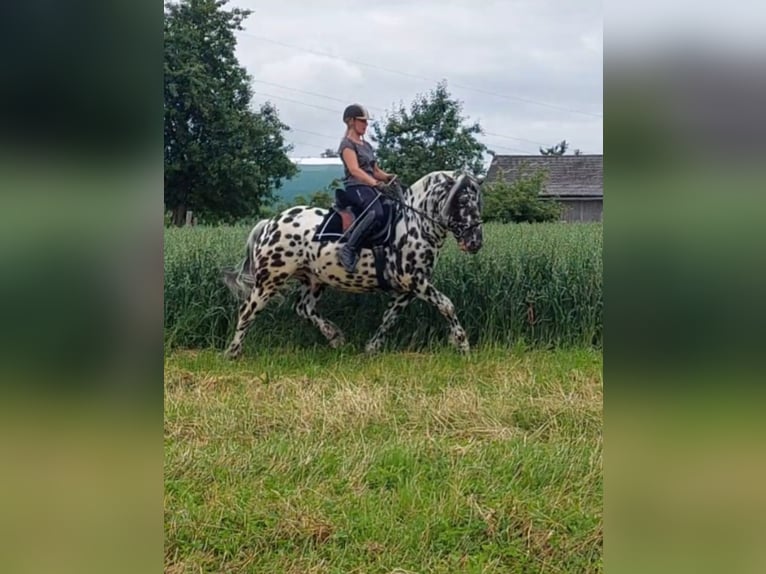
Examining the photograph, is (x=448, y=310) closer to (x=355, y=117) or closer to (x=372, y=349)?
(x=372, y=349)

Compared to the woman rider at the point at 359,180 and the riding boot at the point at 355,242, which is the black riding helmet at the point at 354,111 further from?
the riding boot at the point at 355,242

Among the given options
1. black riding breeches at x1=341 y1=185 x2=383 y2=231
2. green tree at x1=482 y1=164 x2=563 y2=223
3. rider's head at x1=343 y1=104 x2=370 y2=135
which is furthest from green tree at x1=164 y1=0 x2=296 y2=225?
green tree at x1=482 y1=164 x2=563 y2=223

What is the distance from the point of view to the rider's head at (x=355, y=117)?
4148 mm

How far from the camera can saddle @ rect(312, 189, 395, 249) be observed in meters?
4.47

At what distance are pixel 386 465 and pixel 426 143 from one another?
224 centimetres

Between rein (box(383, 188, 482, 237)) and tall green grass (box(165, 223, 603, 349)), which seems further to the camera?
tall green grass (box(165, 223, 603, 349))

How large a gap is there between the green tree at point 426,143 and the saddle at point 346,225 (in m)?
0.29

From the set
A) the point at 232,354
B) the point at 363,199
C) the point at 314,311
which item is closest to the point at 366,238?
the point at 363,199

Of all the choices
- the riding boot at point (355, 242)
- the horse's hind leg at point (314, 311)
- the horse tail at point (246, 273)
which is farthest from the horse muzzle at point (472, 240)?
the horse tail at point (246, 273)

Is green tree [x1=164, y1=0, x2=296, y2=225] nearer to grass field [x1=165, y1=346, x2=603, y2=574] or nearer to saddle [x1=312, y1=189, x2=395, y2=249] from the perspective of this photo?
Result: saddle [x1=312, y1=189, x2=395, y2=249]

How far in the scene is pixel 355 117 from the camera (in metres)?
4.16

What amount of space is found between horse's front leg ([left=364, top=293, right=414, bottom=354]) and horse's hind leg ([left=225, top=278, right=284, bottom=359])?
28.4 inches
